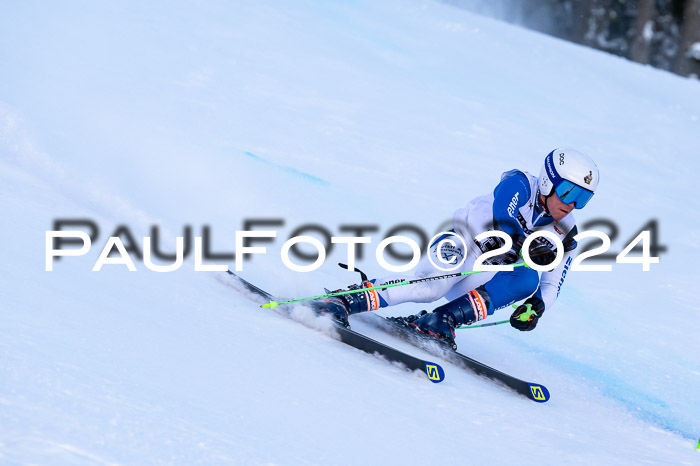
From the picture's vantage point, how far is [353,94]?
8.02 m

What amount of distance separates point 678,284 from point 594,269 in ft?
1.80

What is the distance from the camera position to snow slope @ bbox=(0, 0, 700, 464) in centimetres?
236

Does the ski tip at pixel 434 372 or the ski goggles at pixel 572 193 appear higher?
the ski goggles at pixel 572 193

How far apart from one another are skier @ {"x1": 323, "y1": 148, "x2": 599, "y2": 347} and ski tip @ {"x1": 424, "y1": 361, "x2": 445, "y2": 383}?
1.57ft

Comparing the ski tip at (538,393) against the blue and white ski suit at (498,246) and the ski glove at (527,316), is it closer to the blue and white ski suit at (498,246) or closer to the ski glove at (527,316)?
the ski glove at (527,316)

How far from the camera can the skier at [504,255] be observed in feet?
12.1

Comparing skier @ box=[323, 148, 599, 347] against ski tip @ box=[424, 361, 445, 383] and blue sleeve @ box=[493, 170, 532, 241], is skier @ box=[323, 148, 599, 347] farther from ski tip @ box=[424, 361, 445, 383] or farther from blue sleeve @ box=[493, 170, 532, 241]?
ski tip @ box=[424, 361, 445, 383]

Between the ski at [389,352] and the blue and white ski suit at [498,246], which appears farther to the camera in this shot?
the blue and white ski suit at [498,246]

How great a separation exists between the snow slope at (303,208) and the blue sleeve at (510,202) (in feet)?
2.26

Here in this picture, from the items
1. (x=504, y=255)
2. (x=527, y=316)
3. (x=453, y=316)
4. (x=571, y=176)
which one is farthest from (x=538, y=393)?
(x=571, y=176)

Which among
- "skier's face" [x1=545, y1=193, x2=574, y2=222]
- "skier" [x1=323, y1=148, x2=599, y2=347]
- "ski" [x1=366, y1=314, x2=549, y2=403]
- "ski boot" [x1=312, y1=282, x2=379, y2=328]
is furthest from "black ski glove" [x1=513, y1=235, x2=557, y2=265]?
"ski boot" [x1=312, y1=282, x2=379, y2=328]

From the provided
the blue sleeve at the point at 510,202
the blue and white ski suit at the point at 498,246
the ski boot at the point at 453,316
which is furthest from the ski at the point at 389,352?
the blue sleeve at the point at 510,202

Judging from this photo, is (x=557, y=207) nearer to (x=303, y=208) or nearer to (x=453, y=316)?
(x=453, y=316)

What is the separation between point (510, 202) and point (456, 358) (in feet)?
2.38
